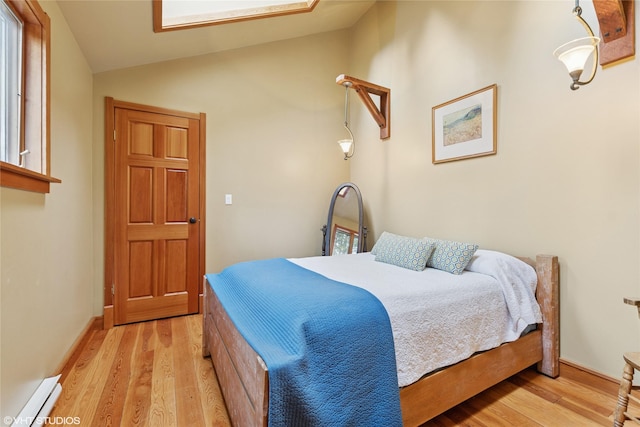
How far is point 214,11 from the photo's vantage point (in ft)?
8.48

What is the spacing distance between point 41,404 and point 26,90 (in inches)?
65.9

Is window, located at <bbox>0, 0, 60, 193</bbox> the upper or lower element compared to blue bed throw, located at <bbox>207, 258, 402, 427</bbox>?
upper

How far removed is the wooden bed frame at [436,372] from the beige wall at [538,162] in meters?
0.13

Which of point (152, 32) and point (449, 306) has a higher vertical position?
point (152, 32)

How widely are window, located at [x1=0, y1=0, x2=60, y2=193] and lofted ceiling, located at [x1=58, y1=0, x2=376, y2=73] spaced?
0.46 meters

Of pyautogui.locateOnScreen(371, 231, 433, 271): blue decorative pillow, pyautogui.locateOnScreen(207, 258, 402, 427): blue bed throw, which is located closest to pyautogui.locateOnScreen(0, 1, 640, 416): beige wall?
pyautogui.locateOnScreen(371, 231, 433, 271): blue decorative pillow

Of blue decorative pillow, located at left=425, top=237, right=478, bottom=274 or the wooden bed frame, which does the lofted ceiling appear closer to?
the wooden bed frame

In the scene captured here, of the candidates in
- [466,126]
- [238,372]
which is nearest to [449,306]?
[238,372]

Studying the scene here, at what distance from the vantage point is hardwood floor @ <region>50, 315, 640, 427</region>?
4.91 feet

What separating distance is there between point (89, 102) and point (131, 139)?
0.42 meters

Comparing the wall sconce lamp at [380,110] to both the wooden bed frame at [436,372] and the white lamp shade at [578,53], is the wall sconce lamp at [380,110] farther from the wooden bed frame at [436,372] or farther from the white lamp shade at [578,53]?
the wooden bed frame at [436,372]

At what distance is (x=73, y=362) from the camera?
80.1 inches

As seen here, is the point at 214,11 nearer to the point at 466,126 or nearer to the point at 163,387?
the point at 466,126

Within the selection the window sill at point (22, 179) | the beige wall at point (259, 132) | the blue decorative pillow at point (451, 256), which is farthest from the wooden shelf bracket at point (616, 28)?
the window sill at point (22, 179)
